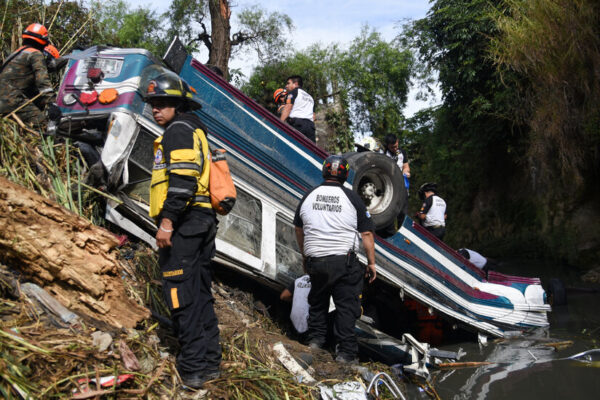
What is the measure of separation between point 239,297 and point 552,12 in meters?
6.54

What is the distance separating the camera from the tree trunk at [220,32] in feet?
34.5

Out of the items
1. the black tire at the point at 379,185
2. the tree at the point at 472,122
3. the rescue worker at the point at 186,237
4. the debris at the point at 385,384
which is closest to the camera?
the rescue worker at the point at 186,237

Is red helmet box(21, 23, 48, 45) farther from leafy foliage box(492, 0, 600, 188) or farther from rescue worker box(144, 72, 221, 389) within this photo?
leafy foliage box(492, 0, 600, 188)

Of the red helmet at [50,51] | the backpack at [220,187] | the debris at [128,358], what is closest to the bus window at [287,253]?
the backpack at [220,187]

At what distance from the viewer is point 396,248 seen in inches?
201

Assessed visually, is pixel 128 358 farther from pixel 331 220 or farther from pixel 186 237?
pixel 331 220

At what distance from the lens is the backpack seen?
123 inches

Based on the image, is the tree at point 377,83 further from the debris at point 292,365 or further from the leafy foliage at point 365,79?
the debris at point 292,365

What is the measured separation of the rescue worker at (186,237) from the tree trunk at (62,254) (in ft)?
1.51

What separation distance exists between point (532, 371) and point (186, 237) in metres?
3.20

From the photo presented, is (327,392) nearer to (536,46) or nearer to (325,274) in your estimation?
(325,274)

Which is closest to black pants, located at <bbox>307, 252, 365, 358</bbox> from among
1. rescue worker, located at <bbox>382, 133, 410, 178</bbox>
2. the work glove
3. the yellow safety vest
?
the yellow safety vest

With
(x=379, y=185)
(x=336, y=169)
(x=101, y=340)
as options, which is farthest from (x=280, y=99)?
(x=101, y=340)

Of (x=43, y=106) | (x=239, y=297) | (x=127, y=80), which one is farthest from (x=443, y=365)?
(x=43, y=106)
